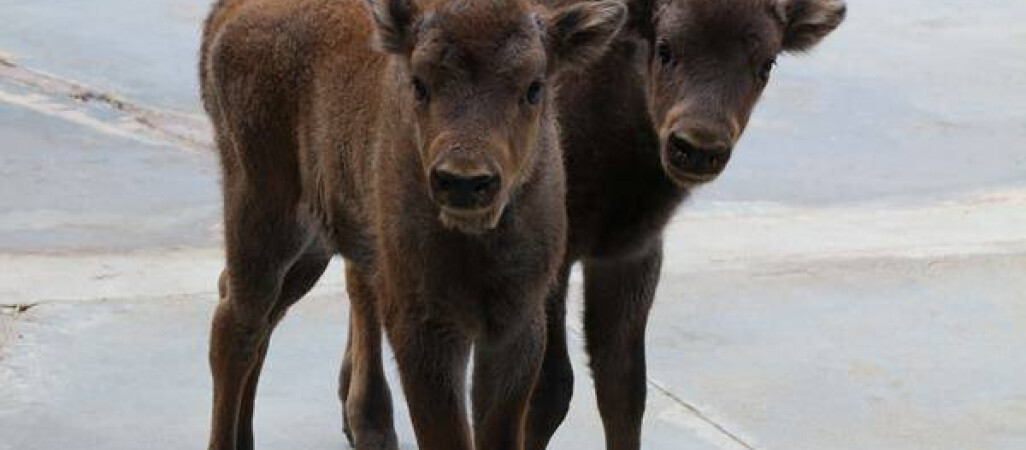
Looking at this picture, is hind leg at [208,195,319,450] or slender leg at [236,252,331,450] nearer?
hind leg at [208,195,319,450]

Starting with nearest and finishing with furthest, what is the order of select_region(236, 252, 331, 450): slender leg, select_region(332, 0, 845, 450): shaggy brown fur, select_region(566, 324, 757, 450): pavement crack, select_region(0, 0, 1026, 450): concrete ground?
1. select_region(332, 0, 845, 450): shaggy brown fur
2. select_region(236, 252, 331, 450): slender leg
3. select_region(566, 324, 757, 450): pavement crack
4. select_region(0, 0, 1026, 450): concrete ground

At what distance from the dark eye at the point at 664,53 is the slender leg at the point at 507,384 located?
82 cm

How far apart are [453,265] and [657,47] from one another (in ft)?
3.24

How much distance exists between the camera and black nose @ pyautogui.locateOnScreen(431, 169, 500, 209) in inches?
209

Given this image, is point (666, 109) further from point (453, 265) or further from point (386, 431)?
point (386, 431)

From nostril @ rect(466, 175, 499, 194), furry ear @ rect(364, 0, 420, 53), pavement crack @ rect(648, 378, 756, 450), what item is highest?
furry ear @ rect(364, 0, 420, 53)

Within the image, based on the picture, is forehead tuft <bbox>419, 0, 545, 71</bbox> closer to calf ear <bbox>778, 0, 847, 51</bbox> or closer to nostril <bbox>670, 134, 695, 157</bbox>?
nostril <bbox>670, 134, 695, 157</bbox>

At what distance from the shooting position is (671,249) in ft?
31.5

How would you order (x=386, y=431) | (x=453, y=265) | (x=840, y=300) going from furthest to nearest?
(x=840, y=300)
(x=386, y=431)
(x=453, y=265)

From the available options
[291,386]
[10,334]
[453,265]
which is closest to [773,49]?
[453,265]

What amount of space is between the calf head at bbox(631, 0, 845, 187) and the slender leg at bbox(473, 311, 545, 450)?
0.61 m

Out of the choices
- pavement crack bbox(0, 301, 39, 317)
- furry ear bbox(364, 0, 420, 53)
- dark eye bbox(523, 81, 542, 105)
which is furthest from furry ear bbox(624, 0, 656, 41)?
pavement crack bbox(0, 301, 39, 317)

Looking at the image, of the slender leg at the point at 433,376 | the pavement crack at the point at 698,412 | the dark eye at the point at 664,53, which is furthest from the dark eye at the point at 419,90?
the pavement crack at the point at 698,412

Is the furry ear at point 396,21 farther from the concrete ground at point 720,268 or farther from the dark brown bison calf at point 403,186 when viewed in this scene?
the concrete ground at point 720,268
